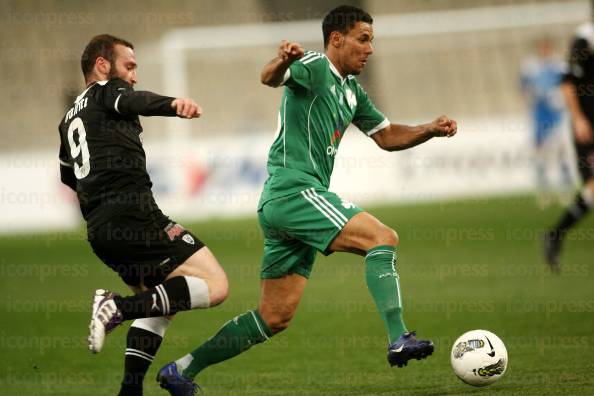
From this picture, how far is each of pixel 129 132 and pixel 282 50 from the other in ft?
3.26

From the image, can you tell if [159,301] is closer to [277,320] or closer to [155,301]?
[155,301]

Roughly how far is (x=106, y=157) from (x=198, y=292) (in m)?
0.89

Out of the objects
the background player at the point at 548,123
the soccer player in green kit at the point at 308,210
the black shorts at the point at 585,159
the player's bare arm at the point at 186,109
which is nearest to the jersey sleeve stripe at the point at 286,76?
the soccer player in green kit at the point at 308,210

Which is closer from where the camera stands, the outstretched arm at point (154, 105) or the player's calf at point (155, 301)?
the outstretched arm at point (154, 105)

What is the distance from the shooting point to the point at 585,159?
1134cm

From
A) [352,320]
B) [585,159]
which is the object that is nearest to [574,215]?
[585,159]

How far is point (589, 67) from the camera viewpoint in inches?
424

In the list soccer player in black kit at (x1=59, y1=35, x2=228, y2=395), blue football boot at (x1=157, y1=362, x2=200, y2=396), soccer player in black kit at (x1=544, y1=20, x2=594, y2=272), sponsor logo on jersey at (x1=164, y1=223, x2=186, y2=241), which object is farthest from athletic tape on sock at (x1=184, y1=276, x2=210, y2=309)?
soccer player in black kit at (x1=544, y1=20, x2=594, y2=272)

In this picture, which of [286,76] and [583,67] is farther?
[583,67]

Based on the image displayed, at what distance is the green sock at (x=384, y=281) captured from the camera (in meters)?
5.40

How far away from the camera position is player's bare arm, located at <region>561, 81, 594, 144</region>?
1067cm

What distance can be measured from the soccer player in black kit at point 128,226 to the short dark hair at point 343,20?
1.18m

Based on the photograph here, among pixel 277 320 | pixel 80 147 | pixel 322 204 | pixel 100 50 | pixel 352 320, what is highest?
pixel 100 50

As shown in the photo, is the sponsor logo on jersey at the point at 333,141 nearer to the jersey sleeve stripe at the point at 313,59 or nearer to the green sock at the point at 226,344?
the jersey sleeve stripe at the point at 313,59
